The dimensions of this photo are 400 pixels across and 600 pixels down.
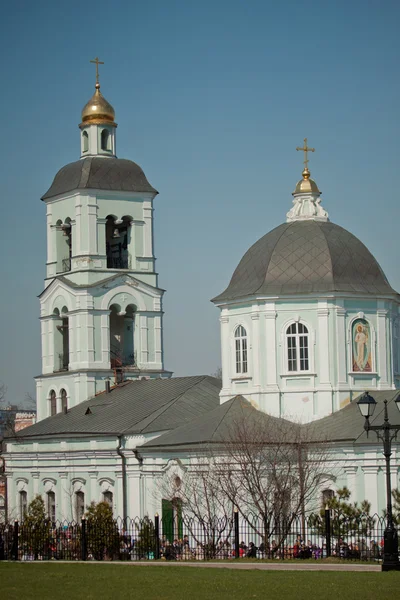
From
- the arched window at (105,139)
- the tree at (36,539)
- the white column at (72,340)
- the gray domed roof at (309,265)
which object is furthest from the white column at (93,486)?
the arched window at (105,139)

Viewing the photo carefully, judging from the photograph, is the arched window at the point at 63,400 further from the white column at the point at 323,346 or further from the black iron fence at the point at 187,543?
the black iron fence at the point at 187,543

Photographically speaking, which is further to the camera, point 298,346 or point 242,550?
point 298,346

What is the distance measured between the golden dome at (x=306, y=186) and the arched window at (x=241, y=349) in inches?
215

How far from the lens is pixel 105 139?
6544 cm

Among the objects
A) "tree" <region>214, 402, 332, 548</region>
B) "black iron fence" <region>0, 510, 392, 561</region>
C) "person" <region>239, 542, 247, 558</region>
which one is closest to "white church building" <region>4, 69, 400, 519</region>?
"tree" <region>214, 402, 332, 548</region>

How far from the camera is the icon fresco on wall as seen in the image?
49438mm

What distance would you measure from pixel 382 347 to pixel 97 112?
2096 centimetres

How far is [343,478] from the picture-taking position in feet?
151

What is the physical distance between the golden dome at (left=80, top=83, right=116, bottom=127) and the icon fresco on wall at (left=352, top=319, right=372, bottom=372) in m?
20.1

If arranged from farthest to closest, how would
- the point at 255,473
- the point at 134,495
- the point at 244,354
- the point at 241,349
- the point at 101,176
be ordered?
1. the point at 101,176
2. the point at 134,495
3. the point at 241,349
4. the point at 244,354
5. the point at 255,473

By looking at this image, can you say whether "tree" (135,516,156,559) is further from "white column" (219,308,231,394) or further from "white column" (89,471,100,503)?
"white column" (89,471,100,503)

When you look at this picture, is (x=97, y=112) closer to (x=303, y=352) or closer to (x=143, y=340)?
(x=143, y=340)

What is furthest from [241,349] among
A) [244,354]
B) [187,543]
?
[187,543]

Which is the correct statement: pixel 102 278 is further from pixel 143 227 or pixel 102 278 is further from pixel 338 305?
pixel 338 305
